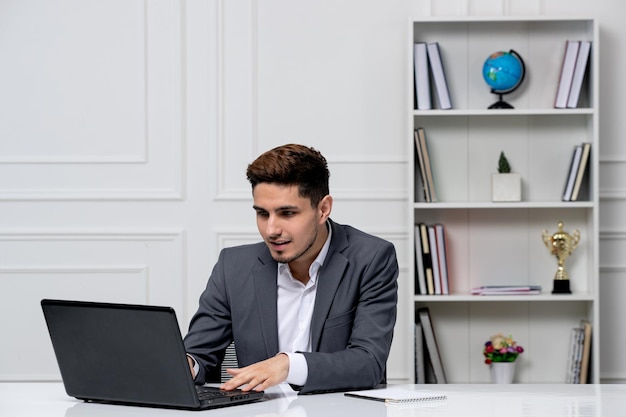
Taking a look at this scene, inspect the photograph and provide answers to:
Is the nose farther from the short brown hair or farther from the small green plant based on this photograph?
the small green plant

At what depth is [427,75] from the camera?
405 cm

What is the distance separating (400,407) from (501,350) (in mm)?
2336

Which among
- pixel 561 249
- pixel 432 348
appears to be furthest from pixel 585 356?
pixel 432 348

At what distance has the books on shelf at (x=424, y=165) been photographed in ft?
13.3

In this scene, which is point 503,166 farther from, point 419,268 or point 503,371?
point 503,371

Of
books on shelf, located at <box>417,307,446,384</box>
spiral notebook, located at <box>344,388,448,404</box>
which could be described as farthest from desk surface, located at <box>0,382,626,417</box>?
books on shelf, located at <box>417,307,446,384</box>

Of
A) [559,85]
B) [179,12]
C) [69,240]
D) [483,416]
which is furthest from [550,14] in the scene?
[483,416]

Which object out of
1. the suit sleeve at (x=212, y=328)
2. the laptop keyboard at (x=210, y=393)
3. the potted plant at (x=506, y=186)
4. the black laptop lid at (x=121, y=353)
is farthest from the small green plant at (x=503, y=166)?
the black laptop lid at (x=121, y=353)

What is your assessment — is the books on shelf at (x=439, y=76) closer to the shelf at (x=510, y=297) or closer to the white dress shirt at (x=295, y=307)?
the shelf at (x=510, y=297)

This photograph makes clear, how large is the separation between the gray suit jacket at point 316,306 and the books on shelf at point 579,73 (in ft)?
6.58

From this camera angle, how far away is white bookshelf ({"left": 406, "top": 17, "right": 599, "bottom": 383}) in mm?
4180

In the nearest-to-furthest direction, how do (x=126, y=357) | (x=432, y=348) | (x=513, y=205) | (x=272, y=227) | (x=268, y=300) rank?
(x=126, y=357) < (x=272, y=227) < (x=268, y=300) < (x=513, y=205) < (x=432, y=348)

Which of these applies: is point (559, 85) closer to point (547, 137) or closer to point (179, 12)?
point (547, 137)

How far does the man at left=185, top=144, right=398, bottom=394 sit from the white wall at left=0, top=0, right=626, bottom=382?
1.84 m
